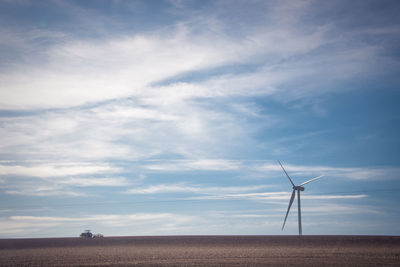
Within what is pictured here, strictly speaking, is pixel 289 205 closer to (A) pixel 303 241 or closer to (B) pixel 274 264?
(A) pixel 303 241

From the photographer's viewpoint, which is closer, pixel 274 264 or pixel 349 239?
pixel 274 264

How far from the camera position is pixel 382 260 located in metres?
40.5

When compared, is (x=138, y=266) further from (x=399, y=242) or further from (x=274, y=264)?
(x=399, y=242)

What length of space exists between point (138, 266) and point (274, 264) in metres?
13.1

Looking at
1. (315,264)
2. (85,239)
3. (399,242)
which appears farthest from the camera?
(85,239)

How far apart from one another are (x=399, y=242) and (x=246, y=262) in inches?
1771

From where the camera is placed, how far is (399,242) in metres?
71.2

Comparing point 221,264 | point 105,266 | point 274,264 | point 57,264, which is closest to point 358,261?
point 274,264

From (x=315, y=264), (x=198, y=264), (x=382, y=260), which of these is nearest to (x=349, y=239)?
(x=382, y=260)

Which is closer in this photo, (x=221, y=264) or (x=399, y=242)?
(x=221, y=264)

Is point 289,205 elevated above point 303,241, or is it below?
above

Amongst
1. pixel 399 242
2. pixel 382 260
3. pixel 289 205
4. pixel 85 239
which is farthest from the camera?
pixel 85 239

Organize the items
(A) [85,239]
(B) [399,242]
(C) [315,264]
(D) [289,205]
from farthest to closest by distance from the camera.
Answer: (A) [85,239] < (D) [289,205] < (B) [399,242] < (C) [315,264]

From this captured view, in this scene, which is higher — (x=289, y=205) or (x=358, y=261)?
(x=289, y=205)
